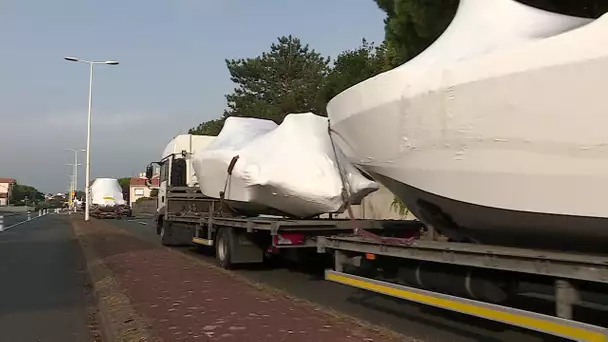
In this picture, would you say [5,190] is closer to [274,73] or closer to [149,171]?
[274,73]

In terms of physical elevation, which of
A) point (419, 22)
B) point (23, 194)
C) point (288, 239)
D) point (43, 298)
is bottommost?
point (43, 298)

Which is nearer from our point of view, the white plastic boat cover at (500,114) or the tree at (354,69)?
the white plastic boat cover at (500,114)

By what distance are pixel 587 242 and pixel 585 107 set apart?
1303 millimetres

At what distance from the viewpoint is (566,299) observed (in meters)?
5.20

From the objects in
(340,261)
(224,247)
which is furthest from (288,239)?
(340,261)

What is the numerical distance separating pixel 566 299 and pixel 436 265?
1.93 metres

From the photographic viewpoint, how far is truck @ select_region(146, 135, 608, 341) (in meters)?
5.18

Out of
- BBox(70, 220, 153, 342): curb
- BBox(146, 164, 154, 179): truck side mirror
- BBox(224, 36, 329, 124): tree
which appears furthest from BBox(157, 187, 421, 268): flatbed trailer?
BBox(224, 36, 329, 124): tree

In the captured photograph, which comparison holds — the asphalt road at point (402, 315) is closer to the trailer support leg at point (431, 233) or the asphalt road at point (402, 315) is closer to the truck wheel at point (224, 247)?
the trailer support leg at point (431, 233)

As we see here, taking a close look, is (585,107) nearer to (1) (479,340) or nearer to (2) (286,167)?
(1) (479,340)

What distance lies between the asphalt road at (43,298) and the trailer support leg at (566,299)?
5.08 meters

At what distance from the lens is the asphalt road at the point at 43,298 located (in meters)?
7.84

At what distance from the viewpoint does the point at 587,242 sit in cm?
553

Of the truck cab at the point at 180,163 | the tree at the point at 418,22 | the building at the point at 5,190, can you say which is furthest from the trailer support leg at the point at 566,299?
the building at the point at 5,190
